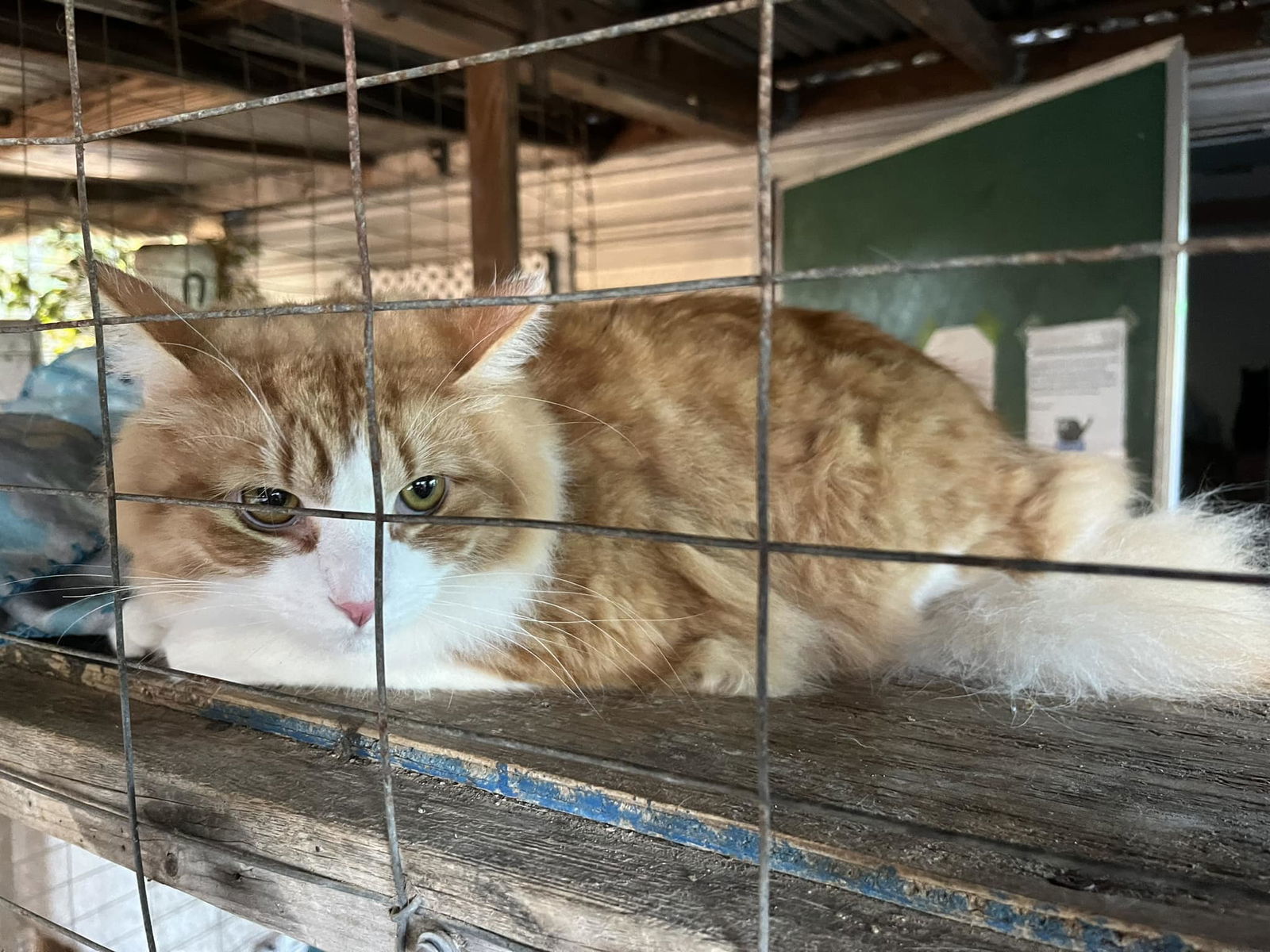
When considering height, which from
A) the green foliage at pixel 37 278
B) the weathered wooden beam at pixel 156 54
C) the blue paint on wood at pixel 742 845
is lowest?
the blue paint on wood at pixel 742 845

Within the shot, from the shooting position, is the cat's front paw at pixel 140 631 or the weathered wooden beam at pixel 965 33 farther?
the weathered wooden beam at pixel 965 33

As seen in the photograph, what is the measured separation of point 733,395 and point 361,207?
0.87 meters

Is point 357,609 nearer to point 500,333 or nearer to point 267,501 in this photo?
point 267,501

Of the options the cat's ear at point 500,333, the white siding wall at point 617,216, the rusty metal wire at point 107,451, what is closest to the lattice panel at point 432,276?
the white siding wall at point 617,216

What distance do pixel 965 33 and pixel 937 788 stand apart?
2929mm

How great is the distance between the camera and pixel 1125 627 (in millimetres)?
1203

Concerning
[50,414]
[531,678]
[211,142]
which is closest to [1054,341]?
[531,678]

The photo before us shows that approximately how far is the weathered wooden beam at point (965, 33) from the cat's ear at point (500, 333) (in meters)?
2.04

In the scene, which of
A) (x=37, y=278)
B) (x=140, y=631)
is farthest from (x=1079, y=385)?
(x=37, y=278)

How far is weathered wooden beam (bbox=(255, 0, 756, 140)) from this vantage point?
2.43 meters

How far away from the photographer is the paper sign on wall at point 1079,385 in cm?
297

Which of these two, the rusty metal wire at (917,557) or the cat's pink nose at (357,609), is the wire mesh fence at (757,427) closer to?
the rusty metal wire at (917,557)

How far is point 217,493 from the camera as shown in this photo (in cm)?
118

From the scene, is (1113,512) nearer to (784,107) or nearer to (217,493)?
(217,493)
